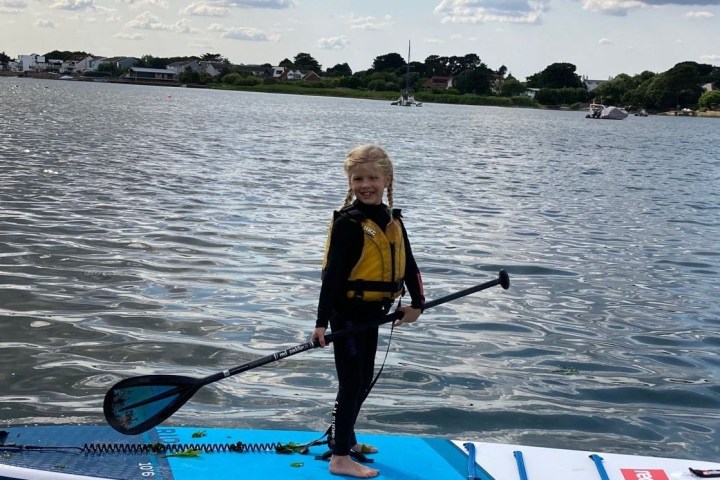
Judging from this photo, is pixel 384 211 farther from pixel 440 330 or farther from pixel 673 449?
pixel 440 330

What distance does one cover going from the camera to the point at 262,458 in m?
4.59

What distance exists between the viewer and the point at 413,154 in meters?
29.7

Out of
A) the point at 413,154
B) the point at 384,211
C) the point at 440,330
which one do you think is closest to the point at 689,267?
the point at 440,330

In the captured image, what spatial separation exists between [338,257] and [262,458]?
1.15 m

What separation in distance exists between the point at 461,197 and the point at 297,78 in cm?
15703

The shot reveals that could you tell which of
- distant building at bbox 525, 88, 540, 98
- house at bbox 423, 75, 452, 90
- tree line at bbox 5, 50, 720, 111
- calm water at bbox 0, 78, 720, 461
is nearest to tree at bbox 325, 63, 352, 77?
tree line at bbox 5, 50, 720, 111

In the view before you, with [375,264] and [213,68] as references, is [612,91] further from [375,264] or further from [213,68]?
[375,264]

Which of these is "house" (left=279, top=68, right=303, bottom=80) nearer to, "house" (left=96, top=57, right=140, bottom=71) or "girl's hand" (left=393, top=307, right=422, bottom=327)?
"house" (left=96, top=57, right=140, bottom=71)

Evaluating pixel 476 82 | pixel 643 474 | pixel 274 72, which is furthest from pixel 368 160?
pixel 274 72

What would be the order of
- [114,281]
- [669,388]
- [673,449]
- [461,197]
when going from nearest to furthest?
[673,449] < [669,388] < [114,281] < [461,197]

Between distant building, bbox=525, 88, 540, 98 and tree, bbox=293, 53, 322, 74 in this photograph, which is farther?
tree, bbox=293, 53, 322, 74

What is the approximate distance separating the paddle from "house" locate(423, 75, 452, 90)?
149400 millimetres

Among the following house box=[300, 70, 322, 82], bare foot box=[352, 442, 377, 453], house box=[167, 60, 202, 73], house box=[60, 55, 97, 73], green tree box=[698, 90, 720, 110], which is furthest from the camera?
house box=[60, 55, 97, 73]

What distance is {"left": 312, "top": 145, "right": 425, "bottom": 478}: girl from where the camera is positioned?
4.33 m
